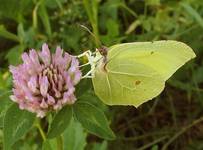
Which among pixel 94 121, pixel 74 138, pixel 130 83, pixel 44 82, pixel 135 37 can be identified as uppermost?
pixel 44 82

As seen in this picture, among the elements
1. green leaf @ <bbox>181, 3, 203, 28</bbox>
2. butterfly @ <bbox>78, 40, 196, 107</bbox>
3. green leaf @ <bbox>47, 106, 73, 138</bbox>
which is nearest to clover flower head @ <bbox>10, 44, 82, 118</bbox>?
green leaf @ <bbox>47, 106, 73, 138</bbox>

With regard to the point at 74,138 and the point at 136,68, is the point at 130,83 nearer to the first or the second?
the point at 136,68

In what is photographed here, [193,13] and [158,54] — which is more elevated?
[158,54]

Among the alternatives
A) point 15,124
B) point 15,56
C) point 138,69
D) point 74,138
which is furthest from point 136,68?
point 15,56

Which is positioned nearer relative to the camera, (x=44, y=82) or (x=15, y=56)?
(x=44, y=82)

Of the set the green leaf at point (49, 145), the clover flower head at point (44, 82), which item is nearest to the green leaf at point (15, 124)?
the clover flower head at point (44, 82)

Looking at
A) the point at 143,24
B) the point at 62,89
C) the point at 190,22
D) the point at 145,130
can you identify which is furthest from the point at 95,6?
the point at 62,89

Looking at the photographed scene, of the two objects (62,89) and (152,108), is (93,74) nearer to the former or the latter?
(62,89)

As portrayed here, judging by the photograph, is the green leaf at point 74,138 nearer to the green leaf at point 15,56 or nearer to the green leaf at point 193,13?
the green leaf at point 15,56
